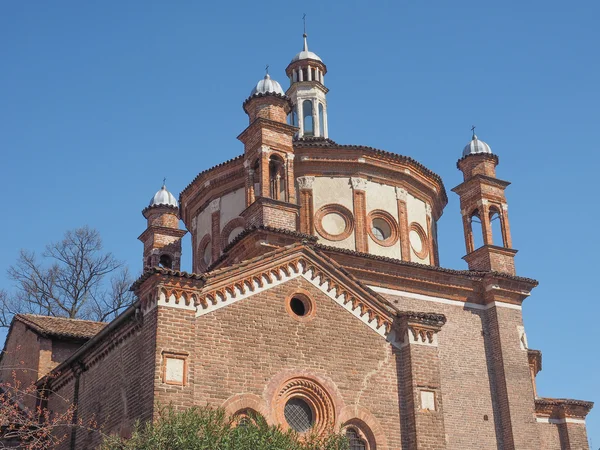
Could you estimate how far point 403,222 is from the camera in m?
25.2

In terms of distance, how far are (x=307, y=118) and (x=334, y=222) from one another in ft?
22.1

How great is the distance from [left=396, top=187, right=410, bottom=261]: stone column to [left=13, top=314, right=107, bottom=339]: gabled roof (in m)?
9.39

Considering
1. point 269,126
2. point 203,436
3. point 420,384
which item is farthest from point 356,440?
point 269,126

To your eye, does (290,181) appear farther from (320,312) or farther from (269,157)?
(320,312)

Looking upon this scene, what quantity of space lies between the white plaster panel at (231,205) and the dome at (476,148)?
24.8 ft

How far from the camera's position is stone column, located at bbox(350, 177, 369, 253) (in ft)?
79.8

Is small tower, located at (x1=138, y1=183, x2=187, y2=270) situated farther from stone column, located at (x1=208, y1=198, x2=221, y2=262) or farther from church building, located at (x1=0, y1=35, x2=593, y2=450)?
stone column, located at (x1=208, y1=198, x2=221, y2=262)

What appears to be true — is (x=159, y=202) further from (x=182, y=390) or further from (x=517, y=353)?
(x=182, y=390)

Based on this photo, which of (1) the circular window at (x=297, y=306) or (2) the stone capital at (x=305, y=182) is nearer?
(1) the circular window at (x=297, y=306)

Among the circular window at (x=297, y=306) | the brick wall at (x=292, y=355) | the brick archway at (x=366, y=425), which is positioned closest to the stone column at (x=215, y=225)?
the circular window at (x=297, y=306)

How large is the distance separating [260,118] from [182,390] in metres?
9.94

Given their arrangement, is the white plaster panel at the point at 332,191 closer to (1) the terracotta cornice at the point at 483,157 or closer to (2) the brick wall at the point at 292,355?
(1) the terracotta cornice at the point at 483,157

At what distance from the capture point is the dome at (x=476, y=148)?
86.9ft

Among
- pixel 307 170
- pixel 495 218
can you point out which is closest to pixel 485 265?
pixel 495 218
